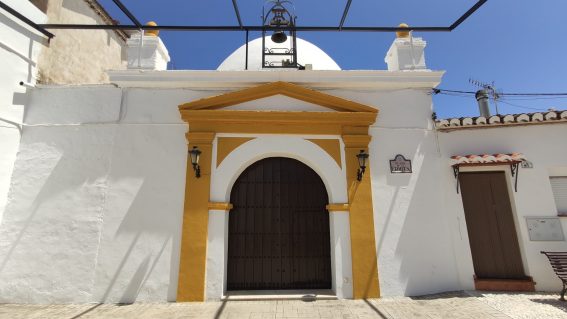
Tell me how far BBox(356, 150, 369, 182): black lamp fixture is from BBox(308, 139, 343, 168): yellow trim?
1.16ft

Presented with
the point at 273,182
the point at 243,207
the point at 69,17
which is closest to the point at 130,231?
the point at 243,207

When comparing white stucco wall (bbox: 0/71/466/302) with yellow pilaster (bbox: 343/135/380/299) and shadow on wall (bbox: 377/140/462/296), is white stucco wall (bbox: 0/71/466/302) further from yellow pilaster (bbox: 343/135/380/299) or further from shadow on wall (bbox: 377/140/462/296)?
yellow pilaster (bbox: 343/135/380/299)

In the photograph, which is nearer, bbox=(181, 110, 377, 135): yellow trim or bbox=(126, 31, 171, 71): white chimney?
bbox=(181, 110, 377, 135): yellow trim

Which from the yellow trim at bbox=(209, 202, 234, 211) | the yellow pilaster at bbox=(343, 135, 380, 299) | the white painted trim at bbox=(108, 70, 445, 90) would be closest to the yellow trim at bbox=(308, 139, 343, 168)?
the yellow pilaster at bbox=(343, 135, 380, 299)

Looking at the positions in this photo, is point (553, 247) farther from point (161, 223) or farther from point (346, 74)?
point (161, 223)

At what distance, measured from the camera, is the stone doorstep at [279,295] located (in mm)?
4742

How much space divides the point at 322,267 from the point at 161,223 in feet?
9.31

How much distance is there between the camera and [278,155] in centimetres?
550

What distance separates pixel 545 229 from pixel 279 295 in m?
4.67

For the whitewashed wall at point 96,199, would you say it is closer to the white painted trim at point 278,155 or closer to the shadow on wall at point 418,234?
the white painted trim at point 278,155

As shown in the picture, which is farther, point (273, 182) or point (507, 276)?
point (273, 182)

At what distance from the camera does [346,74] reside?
5.66 m

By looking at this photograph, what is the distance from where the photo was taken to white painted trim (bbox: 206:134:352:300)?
4.88 meters

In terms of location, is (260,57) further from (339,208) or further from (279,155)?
(339,208)
